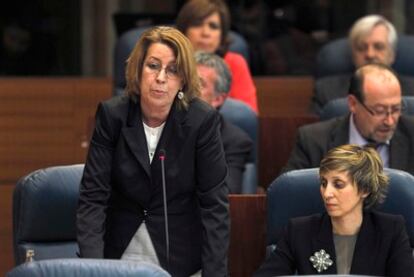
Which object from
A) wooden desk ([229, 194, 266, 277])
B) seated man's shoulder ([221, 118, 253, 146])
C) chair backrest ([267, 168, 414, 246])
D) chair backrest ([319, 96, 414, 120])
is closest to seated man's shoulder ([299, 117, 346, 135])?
seated man's shoulder ([221, 118, 253, 146])

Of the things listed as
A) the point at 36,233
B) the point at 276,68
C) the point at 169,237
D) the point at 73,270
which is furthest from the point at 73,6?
the point at 73,270

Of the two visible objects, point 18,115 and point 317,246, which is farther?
point 18,115

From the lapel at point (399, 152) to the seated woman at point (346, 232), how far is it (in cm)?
87

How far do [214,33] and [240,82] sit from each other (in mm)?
298

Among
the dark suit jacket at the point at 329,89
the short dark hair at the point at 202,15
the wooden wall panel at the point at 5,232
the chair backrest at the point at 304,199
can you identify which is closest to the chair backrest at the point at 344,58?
the dark suit jacket at the point at 329,89

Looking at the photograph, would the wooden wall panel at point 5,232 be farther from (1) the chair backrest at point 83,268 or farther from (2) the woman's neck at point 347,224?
(1) the chair backrest at point 83,268

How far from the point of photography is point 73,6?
7.53 metres

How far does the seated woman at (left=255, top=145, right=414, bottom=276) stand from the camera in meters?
4.15

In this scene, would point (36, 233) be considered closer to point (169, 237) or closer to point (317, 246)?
point (169, 237)

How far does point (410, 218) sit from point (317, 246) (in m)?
0.42

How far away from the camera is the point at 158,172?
4031 millimetres

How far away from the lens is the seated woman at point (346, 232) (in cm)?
415

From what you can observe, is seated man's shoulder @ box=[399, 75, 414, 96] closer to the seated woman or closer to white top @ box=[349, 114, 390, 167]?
white top @ box=[349, 114, 390, 167]

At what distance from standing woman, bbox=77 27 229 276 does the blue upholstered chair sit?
171cm
